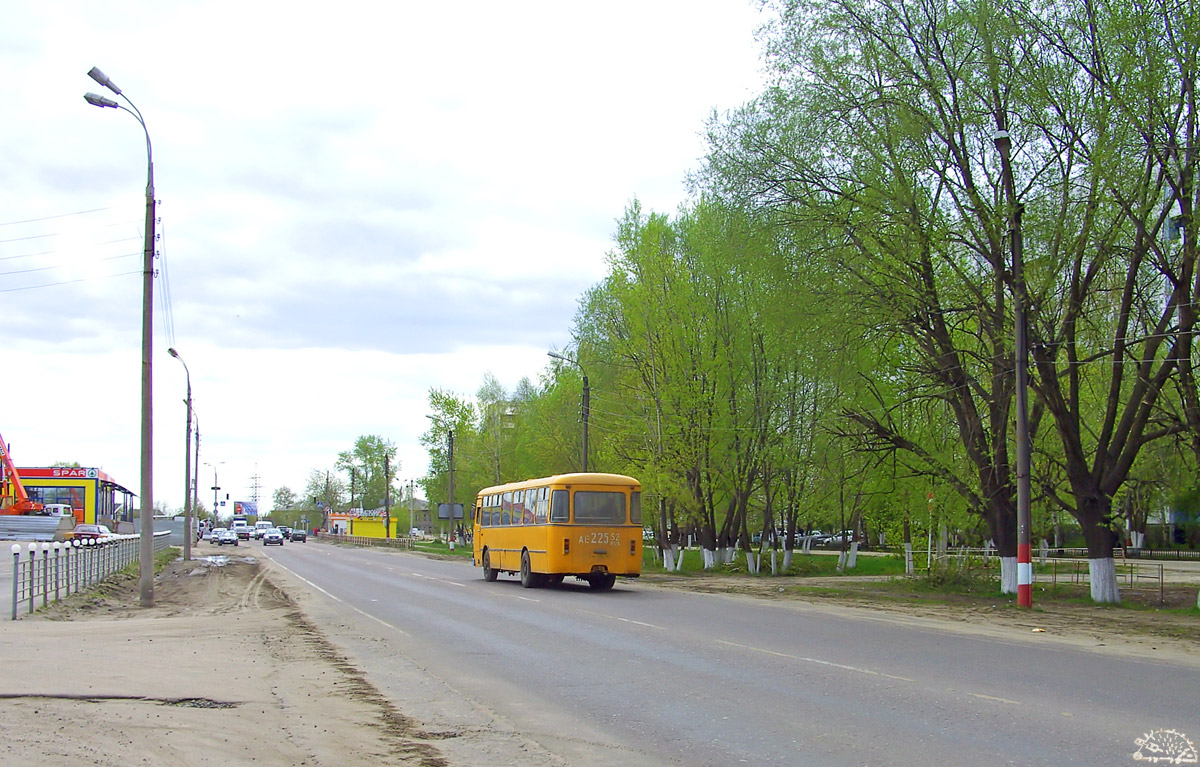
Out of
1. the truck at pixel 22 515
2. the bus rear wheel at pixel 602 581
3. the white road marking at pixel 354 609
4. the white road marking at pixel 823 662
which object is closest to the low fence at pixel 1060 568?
the bus rear wheel at pixel 602 581

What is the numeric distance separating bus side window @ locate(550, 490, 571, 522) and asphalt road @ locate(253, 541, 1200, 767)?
7.43 meters

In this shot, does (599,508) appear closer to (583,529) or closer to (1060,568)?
(583,529)

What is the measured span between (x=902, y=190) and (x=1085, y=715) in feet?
61.1

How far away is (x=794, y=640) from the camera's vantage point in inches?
634

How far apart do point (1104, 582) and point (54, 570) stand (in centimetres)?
2436

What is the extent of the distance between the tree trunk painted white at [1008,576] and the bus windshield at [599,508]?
10.1m

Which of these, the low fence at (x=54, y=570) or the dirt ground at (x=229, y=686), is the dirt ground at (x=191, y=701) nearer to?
the dirt ground at (x=229, y=686)

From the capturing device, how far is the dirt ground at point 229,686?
7.95m

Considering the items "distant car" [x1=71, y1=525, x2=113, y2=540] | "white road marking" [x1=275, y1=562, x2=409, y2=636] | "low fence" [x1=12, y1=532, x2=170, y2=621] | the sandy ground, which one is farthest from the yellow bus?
"distant car" [x1=71, y1=525, x2=113, y2=540]

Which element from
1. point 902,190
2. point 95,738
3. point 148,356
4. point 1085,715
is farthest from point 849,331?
point 95,738

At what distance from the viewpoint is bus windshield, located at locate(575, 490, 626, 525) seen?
28656 mm

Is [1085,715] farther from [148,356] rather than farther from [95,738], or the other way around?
[148,356]

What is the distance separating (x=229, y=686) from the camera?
11172 millimetres

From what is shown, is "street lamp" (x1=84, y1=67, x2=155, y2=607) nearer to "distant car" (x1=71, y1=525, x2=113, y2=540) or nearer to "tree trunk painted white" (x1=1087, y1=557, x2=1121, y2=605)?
"tree trunk painted white" (x1=1087, y1=557, x2=1121, y2=605)
